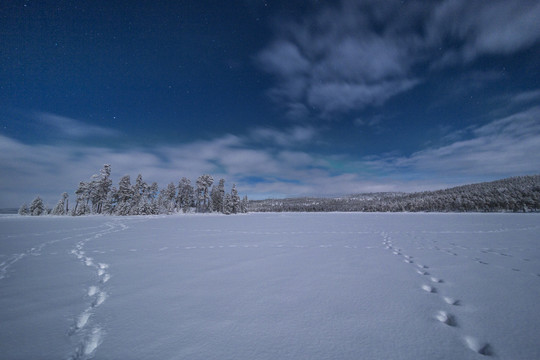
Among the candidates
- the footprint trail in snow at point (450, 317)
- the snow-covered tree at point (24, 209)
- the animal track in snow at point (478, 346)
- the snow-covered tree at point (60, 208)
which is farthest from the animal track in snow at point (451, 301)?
the snow-covered tree at point (24, 209)

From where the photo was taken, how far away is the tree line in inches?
1868

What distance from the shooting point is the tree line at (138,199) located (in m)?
47.4

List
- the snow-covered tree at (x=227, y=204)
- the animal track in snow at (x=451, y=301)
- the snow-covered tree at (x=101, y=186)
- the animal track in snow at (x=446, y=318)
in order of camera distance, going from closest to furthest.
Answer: the animal track in snow at (x=446, y=318) < the animal track in snow at (x=451, y=301) < the snow-covered tree at (x=101, y=186) < the snow-covered tree at (x=227, y=204)

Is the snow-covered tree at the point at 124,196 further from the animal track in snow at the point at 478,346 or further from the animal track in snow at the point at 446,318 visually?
the animal track in snow at the point at 478,346

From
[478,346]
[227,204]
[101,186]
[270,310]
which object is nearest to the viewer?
[478,346]

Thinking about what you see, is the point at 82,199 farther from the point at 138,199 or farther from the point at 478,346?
the point at 478,346

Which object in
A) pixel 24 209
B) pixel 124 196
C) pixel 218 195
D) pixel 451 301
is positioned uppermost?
pixel 218 195

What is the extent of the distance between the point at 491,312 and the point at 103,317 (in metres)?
5.25

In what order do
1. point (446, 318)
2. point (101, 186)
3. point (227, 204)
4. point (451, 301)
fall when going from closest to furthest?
point (446, 318) → point (451, 301) → point (101, 186) → point (227, 204)

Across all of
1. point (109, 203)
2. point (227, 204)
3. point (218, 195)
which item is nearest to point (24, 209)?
point (109, 203)

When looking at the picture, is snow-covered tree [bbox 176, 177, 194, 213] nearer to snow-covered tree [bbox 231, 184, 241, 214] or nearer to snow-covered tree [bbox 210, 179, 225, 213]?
snow-covered tree [bbox 210, 179, 225, 213]

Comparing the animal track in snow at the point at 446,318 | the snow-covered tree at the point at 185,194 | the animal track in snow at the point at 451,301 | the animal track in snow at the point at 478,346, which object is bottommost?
the animal track in snow at the point at 451,301

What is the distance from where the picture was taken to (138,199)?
5109cm

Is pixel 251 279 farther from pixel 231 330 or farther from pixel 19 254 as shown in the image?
pixel 19 254
